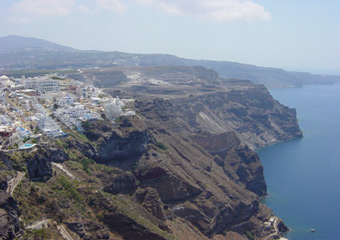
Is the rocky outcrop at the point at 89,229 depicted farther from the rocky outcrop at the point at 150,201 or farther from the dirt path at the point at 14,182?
the rocky outcrop at the point at 150,201

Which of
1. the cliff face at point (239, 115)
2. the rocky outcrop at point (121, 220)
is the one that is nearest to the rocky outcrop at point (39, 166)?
the rocky outcrop at point (121, 220)

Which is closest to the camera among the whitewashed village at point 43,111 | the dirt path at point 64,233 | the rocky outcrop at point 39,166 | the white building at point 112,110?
the dirt path at point 64,233

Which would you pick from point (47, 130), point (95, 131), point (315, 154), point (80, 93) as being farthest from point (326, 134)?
point (47, 130)

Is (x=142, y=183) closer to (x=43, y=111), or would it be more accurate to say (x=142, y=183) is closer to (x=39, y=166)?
(x=43, y=111)

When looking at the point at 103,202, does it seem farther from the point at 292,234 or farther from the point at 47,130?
the point at 292,234

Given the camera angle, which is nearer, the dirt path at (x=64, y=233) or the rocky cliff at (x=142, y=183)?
the dirt path at (x=64, y=233)

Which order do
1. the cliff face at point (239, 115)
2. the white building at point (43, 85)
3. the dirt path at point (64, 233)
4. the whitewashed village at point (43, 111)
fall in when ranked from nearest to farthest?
the dirt path at point (64, 233) < the whitewashed village at point (43, 111) < the white building at point (43, 85) < the cliff face at point (239, 115)

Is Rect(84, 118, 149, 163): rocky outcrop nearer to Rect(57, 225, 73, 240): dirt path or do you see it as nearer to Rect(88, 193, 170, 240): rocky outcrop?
Rect(88, 193, 170, 240): rocky outcrop
